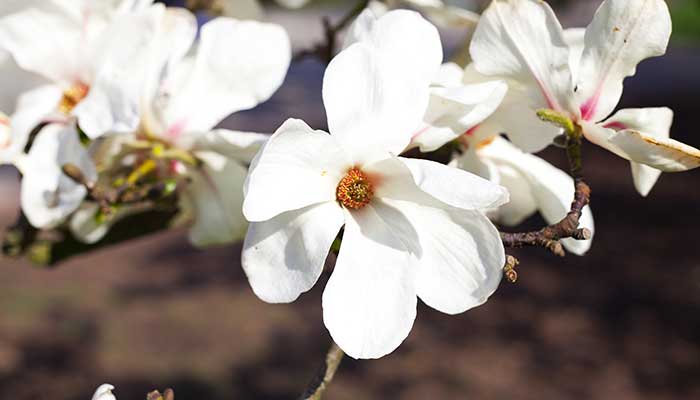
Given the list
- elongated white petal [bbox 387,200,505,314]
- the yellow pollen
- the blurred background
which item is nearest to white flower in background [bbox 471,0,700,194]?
elongated white petal [bbox 387,200,505,314]

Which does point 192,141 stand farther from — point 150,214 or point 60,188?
point 150,214

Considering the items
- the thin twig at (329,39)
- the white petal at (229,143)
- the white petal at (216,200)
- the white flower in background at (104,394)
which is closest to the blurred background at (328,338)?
the thin twig at (329,39)

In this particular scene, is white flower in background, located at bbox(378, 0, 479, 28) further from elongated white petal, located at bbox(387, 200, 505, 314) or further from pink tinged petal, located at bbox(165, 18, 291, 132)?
elongated white petal, located at bbox(387, 200, 505, 314)

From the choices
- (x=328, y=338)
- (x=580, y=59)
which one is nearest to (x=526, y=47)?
(x=580, y=59)

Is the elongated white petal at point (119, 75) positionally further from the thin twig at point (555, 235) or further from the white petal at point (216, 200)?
the thin twig at point (555, 235)

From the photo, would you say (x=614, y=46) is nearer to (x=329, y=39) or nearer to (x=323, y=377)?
(x=323, y=377)
